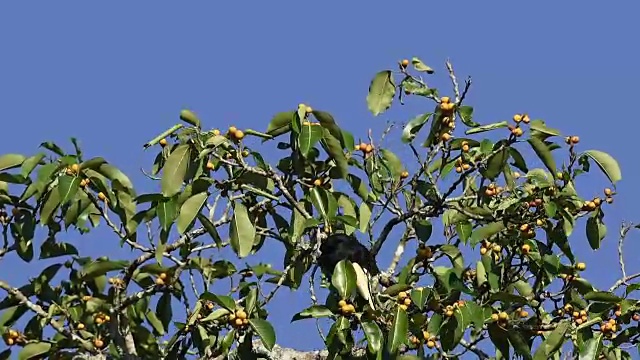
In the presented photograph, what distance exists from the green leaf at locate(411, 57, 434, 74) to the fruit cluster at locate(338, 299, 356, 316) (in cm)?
85

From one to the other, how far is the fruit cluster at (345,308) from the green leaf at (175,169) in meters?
0.60

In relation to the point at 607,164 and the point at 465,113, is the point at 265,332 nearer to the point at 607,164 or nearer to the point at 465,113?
the point at 465,113

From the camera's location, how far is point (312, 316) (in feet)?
12.1

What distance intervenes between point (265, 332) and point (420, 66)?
1034mm

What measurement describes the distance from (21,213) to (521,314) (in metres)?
1.80

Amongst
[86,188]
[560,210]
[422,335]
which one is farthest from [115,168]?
[560,210]

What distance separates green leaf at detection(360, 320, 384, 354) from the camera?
359 centimetres

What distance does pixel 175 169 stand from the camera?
366cm

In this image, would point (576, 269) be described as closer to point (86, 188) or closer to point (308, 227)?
point (308, 227)

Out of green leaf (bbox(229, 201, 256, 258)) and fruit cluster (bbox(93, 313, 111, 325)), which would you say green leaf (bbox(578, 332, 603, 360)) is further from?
fruit cluster (bbox(93, 313, 111, 325))

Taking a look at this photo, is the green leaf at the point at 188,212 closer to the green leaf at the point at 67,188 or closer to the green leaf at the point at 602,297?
the green leaf at the point at 67,188

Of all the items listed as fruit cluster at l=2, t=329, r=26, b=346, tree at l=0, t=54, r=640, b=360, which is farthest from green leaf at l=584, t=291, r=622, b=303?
fruit cluster at l=2, t=329, r=26, b=346

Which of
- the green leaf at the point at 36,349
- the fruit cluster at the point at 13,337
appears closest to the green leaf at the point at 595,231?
the green leaf at the point at 36,349

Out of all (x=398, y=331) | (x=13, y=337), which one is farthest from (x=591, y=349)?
(x=13, y=337)
